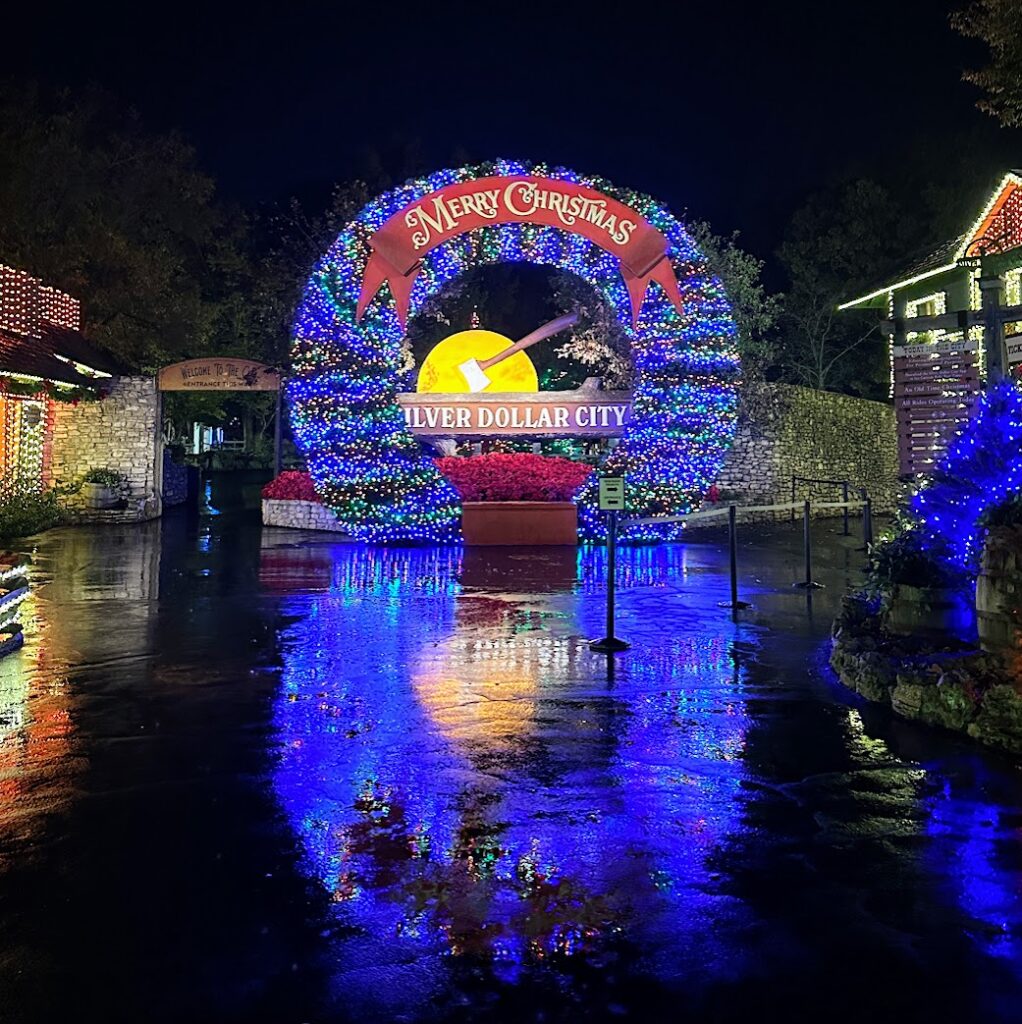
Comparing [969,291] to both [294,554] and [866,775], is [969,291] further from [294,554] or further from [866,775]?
[866,775]

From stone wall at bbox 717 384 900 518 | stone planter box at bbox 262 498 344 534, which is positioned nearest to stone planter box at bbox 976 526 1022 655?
stone planter box at bbox 262 498 344 534

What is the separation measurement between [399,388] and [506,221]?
3.74 metres

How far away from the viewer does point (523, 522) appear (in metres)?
19.5

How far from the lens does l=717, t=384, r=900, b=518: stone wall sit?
27625mm

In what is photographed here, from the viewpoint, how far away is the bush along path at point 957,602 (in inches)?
252

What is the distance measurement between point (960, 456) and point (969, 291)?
17798 mm

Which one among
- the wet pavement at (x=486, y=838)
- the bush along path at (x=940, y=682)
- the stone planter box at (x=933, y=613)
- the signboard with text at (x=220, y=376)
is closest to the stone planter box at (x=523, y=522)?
the signboard with text at (x=220, y=376)

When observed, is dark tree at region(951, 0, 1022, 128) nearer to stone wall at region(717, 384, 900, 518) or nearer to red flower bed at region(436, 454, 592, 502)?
red flower bed at region(436, 454, 592, 502)

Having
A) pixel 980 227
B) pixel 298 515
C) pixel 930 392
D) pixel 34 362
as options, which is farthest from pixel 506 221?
pixel 980 227

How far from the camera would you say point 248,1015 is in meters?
3.21

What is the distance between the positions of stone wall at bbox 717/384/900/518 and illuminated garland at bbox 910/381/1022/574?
18.7 m

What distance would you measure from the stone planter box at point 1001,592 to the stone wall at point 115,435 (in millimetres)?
21576

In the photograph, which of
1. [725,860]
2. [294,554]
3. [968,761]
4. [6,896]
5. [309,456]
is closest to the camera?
[6,896]

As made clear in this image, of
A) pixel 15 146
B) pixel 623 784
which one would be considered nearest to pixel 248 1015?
pixel 623 784
